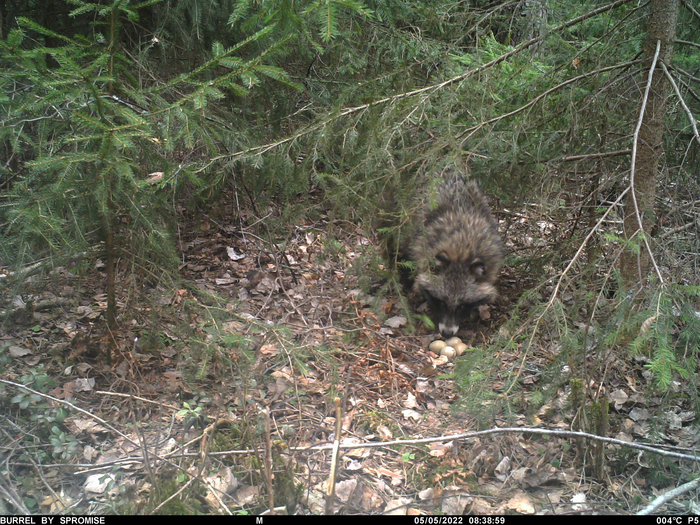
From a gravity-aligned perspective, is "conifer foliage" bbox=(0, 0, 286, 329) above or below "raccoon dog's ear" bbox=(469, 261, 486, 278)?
above

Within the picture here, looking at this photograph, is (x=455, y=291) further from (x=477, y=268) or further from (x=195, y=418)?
(x=195, y=418)

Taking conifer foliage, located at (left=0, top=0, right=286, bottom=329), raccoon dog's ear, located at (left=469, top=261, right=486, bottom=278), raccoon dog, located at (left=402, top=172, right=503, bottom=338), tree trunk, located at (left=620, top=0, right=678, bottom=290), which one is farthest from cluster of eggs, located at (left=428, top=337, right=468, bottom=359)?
conifer foliage, located at (left=0, top=0, right=286, bottom=329)

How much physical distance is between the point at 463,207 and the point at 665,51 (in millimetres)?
2789

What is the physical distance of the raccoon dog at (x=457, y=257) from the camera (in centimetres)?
580

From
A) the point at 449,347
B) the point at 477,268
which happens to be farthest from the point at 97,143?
the point at 477,268

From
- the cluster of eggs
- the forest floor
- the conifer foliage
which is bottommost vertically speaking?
the cluster of eggs

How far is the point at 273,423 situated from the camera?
4.00 metres

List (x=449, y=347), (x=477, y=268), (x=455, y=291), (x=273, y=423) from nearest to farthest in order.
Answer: (x=273, y=423) → (x=449, y=347) → (x=455, y=291) → (x=477, y=268)

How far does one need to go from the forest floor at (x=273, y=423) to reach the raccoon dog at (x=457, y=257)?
527 millimetres

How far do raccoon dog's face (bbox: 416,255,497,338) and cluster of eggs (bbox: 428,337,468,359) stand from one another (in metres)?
0.10

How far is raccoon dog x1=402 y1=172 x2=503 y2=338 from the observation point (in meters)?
5.80

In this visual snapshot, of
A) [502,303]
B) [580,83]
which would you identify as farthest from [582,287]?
[502,303]

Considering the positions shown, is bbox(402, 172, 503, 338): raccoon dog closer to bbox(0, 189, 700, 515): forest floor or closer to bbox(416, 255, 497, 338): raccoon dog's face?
bbox(416, 255, 497, 338): raccoon dog's face

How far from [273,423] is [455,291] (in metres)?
2.68
